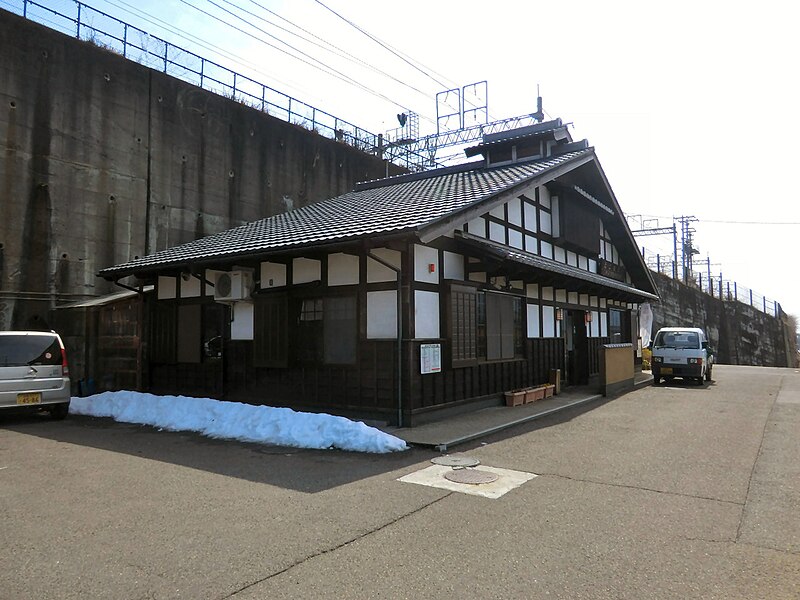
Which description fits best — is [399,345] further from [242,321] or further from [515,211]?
[515,211]

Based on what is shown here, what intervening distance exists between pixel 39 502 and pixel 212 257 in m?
5.69

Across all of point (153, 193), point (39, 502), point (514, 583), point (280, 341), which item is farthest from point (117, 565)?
point (153, 193)

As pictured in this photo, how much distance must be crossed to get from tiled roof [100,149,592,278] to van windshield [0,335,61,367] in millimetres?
2523

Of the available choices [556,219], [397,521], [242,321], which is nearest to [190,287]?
[242,321]

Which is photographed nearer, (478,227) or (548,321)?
(478,227)

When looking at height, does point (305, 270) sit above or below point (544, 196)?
below

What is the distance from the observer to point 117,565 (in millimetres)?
3469

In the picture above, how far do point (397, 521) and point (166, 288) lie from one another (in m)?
10.0

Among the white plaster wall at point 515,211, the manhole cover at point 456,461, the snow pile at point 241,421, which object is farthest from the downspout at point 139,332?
the white plaster wall at point 515,211

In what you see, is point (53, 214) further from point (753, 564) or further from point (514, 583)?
point (753, 564)

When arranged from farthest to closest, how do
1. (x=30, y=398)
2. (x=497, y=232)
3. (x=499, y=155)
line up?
(x=499, y=155) → (x=497, y=232) → (x=30, y=398)

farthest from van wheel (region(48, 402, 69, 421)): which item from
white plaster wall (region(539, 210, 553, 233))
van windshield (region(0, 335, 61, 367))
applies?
white plaster wall (region(539, 210, 553, 233))

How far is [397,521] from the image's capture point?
4.35 m

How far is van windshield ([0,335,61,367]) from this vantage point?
9.00 meters
